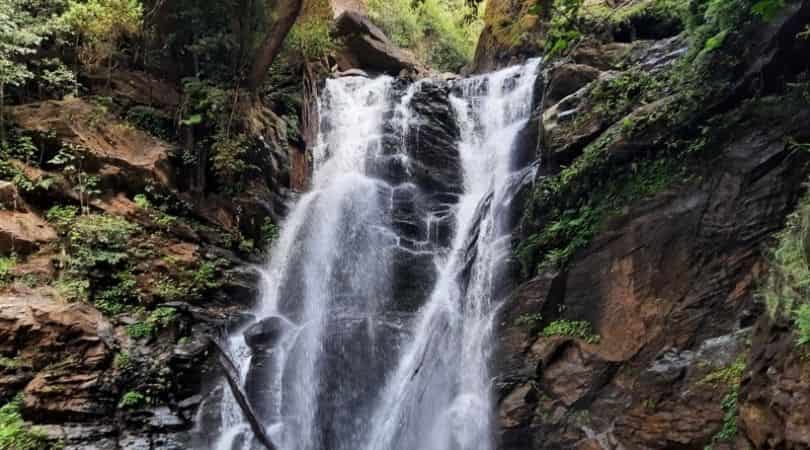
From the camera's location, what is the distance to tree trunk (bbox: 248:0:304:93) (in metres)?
11.0

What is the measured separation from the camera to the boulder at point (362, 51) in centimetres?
1828

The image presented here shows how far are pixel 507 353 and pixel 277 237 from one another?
6.18 meters

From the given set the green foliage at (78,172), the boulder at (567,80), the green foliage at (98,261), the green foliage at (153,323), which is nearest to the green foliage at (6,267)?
the green foliage at (98,261)

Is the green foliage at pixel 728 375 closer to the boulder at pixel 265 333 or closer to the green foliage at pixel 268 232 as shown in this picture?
the boulder at pixel 265 333

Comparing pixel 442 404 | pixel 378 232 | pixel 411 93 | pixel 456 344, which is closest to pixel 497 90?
pixel 411 93

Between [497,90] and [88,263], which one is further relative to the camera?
[497,90]

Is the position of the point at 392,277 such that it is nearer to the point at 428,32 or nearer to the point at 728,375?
the point at 728,375

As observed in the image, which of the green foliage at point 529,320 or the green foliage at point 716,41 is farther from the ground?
the green foliage at point 716,41

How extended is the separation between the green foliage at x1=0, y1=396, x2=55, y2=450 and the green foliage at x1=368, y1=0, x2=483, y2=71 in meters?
21.1

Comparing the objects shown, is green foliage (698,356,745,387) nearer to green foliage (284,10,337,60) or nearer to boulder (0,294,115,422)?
boulder (0,294,115,422)

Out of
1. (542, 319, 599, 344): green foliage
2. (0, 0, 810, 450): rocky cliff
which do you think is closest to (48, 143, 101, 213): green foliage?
(0, 0, 810, 450): rocky cliff

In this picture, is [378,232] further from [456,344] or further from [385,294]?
[456,344]

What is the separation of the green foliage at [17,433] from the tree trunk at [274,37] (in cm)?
777

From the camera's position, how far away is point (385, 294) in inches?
422
